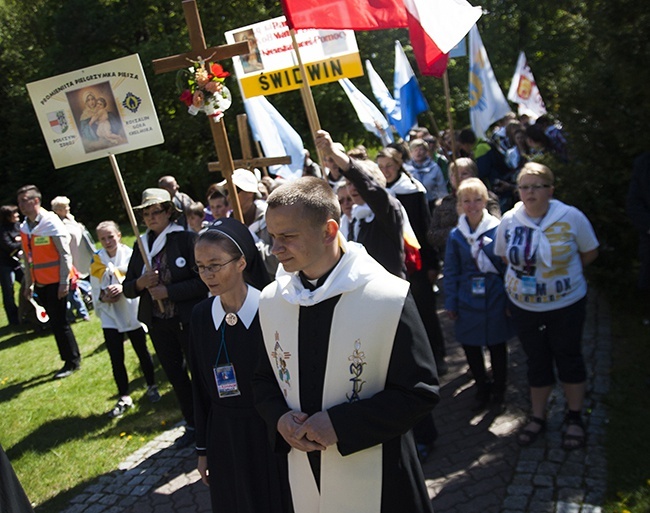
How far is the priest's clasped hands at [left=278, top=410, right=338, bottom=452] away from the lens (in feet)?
8.18

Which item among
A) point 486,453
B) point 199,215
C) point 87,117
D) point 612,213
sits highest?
point 87,117

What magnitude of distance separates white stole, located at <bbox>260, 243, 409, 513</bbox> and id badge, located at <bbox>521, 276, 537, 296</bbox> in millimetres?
2361

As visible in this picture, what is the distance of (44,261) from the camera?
26.3ft

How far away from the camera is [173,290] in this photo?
17.2 feet

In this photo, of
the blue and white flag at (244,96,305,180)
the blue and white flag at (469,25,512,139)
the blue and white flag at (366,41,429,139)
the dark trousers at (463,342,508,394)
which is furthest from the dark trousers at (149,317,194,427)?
the blue and white flag at (366,41,429,139)

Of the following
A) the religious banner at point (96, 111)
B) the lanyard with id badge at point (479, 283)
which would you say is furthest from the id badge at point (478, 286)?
the religious banner at point (96, 111)

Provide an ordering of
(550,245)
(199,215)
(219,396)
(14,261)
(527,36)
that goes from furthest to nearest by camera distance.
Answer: (527,36), (14,261), (199,215), (550,245), (219,396)

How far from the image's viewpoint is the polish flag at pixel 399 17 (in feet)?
14.8

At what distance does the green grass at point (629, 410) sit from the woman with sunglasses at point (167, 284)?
3.16m

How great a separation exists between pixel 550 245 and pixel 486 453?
5.14 ft

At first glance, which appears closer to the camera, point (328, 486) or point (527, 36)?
point (328, 486)

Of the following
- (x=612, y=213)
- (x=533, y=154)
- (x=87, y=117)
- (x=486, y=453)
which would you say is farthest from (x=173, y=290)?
(x=533, y=154)

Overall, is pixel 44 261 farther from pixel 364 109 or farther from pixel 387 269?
pixel 387 269

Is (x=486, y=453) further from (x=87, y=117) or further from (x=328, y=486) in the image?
(x=87, y=117)
